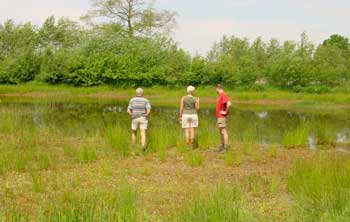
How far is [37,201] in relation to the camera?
729cm

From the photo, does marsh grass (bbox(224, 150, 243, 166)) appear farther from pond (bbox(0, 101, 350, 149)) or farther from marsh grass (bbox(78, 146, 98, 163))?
marsh grass (bbox(78, 146, 98, 163))

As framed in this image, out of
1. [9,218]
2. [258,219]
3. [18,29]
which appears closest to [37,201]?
[9,218]

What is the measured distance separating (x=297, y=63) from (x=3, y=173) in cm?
3410

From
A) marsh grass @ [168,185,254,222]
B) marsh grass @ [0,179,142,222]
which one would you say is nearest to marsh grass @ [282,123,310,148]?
marsh grass @ [168,185,254,222]

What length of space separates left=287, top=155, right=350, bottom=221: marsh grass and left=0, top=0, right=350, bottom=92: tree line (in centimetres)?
3157

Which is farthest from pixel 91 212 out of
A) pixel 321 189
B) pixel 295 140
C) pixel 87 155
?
pixel 295 140

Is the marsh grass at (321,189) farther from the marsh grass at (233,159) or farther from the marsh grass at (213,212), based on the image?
the marsh grass at (233,159)

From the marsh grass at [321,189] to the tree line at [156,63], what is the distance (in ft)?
104

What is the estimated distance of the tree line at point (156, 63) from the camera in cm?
4094

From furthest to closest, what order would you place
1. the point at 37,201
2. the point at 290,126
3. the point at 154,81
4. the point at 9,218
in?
the point at 154,81 → the point at 290,126 → the point at 37,201 → the point at 9,218

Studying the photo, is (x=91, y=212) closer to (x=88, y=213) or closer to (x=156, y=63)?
(x=88, y=213)

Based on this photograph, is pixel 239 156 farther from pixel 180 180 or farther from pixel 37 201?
pixel 37 201

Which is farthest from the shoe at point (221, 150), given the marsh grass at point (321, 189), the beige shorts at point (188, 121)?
the marsh grass at point (321, 189)

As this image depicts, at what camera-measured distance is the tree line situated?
134 feet
